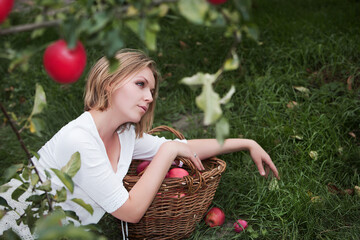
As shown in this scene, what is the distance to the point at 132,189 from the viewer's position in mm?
1911

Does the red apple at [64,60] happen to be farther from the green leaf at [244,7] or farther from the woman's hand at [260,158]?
the woman's hand at [260,158]

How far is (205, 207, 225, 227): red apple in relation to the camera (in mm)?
2188

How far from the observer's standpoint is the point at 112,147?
2197 mm

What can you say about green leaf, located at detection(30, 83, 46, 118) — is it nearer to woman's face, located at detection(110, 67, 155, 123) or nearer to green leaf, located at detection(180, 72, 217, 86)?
green leaf, located at detection(180, 72, 217, 86)

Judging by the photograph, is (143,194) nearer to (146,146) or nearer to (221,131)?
(146,146)

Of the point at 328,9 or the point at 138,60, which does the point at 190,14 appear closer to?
the point at 138,60

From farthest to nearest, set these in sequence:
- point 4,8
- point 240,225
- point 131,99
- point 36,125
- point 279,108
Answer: point 279,108
point 240,225
point 131,99
point 36,125
point 4,8

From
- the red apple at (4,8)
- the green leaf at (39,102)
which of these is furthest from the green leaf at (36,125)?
the red apple at (4,8)

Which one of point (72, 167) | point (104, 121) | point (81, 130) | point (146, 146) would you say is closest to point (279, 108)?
point (146, 146)

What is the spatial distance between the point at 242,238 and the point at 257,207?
0.67 feet

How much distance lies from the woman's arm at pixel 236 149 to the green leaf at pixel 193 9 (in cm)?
167

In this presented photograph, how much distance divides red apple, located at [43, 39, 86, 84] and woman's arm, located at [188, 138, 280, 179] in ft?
5.36

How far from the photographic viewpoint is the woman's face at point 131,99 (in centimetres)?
197

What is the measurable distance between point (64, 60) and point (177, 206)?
4.63 ft
